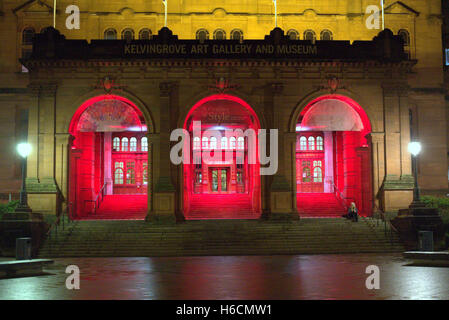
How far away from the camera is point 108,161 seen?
43.8 meters

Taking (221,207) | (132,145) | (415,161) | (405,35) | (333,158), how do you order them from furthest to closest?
(132,145) → (333,158) → (405,35) → (221,207) → (415,161)

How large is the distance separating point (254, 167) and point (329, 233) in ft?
31.1

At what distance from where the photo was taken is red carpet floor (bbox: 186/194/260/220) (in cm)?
3641

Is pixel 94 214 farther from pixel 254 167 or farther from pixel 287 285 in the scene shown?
pixel 287 285

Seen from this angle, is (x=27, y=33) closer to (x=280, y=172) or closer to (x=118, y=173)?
(x=118, y=173)

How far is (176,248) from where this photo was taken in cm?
2734

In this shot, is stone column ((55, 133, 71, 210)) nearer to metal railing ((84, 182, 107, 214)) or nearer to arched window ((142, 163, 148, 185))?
metal railing ((84, 182, 107, 214))

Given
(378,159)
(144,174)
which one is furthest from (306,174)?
(144,174)

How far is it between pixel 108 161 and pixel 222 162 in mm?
9258

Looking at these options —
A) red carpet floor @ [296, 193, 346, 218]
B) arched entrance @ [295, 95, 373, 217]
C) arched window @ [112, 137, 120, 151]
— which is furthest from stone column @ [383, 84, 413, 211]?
arched window @ [112, 137, 120, 151]

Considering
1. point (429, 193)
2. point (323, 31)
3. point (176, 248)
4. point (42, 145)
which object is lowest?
point (176, 248)

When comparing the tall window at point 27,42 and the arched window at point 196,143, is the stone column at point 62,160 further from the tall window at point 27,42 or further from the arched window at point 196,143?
the arched window at point 196,143

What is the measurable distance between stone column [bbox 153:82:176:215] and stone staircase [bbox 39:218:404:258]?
1.67 m
